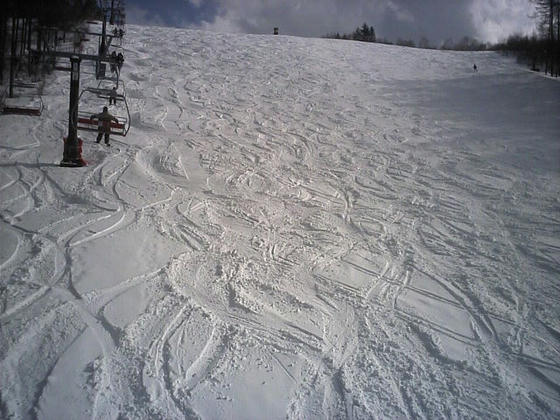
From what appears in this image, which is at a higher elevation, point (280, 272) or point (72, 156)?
point (72, 156)

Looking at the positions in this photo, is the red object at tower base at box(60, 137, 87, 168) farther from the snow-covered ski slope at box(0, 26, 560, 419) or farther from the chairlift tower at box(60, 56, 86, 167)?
the snow-covered ski slope at box(0, 26, 560, 419)

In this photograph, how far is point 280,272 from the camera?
4262 millimetres

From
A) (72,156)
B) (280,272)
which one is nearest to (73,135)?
(72,156)

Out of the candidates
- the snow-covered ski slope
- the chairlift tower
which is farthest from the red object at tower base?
the snow-covered ski slope

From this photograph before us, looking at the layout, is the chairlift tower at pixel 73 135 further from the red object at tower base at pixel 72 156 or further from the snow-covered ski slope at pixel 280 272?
the snow-covered ski slope at pixel 280 272

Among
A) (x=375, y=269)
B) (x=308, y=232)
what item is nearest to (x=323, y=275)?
(x=375, y=269)

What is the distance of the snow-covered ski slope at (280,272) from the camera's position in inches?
109

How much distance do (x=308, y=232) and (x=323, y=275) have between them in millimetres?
1109

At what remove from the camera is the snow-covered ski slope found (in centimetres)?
277

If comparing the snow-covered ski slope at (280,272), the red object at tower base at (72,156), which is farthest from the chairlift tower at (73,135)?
the snow-covered ski slope at (280,272)

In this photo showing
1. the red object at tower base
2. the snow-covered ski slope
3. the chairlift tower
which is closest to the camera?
the snow-covered ski slope

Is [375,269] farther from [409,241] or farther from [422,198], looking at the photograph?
[422,198]

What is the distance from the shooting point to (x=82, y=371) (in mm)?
2787

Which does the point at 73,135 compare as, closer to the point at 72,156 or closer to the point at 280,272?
the point at 72,156
